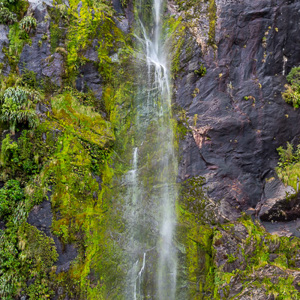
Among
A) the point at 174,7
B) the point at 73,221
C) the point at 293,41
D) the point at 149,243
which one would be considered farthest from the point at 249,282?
the point at 174,7

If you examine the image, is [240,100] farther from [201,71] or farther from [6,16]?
[6,16]

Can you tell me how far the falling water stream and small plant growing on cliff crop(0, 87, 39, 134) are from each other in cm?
382

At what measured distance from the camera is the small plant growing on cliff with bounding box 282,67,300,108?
9.96 m

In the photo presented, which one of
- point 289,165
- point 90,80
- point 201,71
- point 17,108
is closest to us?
point 17,108

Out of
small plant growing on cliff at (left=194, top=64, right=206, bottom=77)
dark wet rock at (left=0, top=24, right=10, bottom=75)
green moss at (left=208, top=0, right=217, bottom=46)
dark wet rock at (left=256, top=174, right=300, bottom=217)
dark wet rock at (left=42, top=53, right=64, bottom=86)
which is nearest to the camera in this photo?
dark wet rock at (left=256, top=174, right=300, bottom=217)

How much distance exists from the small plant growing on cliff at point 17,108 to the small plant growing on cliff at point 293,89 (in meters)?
9.37

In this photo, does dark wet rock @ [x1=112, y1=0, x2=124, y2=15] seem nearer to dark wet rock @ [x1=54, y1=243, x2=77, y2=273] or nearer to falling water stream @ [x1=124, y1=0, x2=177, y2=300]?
falling water stream @ [x1=124, y1=0, x2=177, y2=300]

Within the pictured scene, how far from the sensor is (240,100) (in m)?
10.2

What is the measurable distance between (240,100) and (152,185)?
4867 millimetres

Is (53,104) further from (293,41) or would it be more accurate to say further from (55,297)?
(293,41)

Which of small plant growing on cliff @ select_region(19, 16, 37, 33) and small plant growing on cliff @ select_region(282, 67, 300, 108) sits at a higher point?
small plant growing on cliff @ select_region(19, 16, 37, 33)

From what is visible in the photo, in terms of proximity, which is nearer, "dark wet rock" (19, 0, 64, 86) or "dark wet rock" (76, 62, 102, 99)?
"dark wet rock" (19, 0, 64, 86)

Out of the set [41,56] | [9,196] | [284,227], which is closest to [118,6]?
[41,56]

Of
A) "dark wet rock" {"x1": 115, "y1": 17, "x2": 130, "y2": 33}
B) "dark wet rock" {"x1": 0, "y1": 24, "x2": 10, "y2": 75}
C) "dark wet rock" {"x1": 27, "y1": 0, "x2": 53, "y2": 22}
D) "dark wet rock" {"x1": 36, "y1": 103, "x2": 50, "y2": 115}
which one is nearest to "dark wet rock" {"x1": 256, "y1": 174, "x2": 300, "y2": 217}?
"dark wet rock" {"x1": 36, "y1": 103, "x2": 50, "y2": 115}
